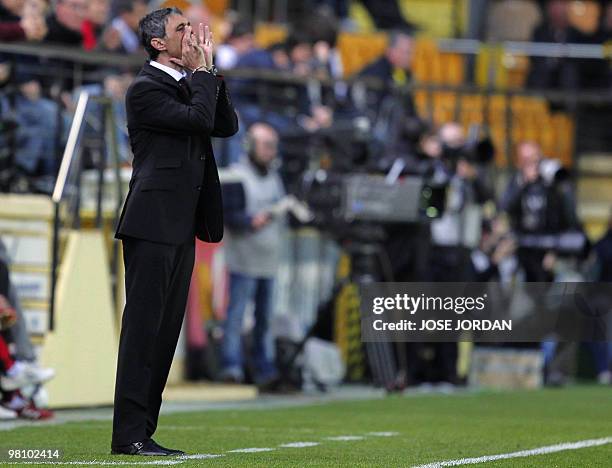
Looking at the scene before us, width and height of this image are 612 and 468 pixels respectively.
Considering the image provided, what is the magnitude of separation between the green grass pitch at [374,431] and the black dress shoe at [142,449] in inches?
4.5

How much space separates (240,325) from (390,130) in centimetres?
331

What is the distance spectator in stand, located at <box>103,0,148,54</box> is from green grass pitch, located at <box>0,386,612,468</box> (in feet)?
12.3

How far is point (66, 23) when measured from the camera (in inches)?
578

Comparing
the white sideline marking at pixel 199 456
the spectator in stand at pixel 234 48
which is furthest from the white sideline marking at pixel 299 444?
the spectator in stand at pixel 234 48

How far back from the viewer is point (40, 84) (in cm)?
1396

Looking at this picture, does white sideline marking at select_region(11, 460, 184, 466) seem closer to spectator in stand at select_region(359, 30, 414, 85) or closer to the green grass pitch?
the green grass pitch

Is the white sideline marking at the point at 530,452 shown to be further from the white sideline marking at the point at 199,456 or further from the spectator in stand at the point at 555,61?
the spectator in stand at the point at 555,61

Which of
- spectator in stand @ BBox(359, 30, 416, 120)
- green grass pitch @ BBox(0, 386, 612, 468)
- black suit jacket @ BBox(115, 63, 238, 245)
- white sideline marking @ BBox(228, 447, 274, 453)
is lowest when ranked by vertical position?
green grass pitch @ BBox(0, 386, 612, 468)

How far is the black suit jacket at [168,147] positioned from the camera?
25.9 ft

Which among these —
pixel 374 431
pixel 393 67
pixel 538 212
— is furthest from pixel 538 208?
pixel 374 431

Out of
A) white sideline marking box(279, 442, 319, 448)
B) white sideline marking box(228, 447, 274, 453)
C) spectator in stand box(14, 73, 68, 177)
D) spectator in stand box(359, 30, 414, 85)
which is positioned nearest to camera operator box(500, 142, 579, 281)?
spectator in stand box(359, 30, 414, 85)

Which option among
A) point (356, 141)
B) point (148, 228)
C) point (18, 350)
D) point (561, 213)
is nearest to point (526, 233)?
point (561, 213)

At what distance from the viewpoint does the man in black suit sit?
7871 millimetres

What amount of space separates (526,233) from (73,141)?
6.37 meters
